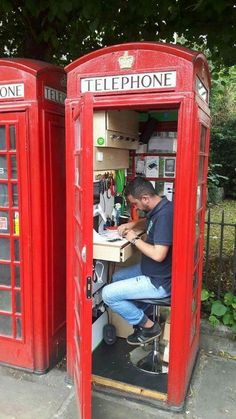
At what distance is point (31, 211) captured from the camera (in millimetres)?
3082

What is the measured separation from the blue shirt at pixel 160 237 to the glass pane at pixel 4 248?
118 centimetres

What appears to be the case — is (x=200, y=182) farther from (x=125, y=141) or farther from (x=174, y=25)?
(x=174, y=25)

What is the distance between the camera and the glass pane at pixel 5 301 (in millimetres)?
3307

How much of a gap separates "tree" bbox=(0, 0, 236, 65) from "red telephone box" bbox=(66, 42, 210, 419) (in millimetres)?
1087

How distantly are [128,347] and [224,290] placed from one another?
1366 millimetres

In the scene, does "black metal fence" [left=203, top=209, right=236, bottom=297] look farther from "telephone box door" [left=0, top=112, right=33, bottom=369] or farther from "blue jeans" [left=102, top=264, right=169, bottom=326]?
"telephone box door" [left=0, top=112, right=33, bottom=369]

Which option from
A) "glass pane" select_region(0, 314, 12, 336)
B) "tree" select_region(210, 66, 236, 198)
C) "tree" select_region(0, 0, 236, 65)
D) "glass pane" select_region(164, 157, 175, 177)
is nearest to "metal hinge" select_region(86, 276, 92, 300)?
"glass pane" select_region(0, 314, 12, 336)

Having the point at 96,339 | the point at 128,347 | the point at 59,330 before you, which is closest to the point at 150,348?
the point at 128,347

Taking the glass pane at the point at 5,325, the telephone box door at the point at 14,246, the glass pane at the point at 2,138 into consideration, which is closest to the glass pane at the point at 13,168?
the telephone box door at the point at 14,246

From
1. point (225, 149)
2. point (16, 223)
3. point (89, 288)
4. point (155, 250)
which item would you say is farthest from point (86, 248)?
point (225, 149)

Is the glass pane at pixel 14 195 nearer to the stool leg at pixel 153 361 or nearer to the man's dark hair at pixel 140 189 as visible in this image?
the man's dark hair at pixel 140 189

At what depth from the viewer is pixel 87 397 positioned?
7.92 feet

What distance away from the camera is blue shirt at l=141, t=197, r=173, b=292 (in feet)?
9.66

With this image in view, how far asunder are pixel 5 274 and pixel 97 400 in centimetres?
130
